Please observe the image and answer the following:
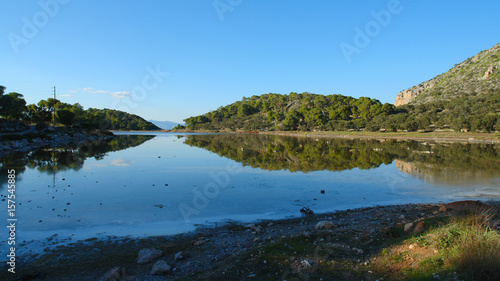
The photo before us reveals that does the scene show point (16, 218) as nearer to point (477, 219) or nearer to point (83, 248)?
point (83, 248)

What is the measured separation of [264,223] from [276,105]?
191604mm

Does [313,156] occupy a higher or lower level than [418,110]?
lower

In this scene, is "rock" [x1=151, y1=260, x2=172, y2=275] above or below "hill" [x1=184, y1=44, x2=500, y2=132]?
below

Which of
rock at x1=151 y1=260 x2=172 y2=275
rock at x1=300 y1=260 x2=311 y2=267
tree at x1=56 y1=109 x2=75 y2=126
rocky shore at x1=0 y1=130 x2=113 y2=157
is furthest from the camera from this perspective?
tree at x1=56 y1=109 x2=75 y2=126

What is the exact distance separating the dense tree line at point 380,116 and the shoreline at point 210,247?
75.3 metres

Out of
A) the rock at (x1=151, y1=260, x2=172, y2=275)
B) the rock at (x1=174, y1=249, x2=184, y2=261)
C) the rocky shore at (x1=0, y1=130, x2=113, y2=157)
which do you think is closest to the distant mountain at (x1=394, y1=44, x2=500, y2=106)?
the rocky shore at (x1=0, y1=130, x2=113, y2=157)

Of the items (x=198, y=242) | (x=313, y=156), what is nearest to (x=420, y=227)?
(x=198, y=242)

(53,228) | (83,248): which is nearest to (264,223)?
(83,248)

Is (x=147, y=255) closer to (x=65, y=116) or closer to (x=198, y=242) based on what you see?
(x=198, y=242)

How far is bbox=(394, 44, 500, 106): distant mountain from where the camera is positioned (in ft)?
390

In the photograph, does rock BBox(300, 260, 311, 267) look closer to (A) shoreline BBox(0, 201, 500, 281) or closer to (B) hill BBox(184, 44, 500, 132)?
(A) shoreline BBox(0, 201, 500, 281)

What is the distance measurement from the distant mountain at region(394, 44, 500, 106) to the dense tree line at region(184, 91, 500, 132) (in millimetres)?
16037

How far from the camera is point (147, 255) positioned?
681cm

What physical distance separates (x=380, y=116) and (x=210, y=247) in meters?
104
